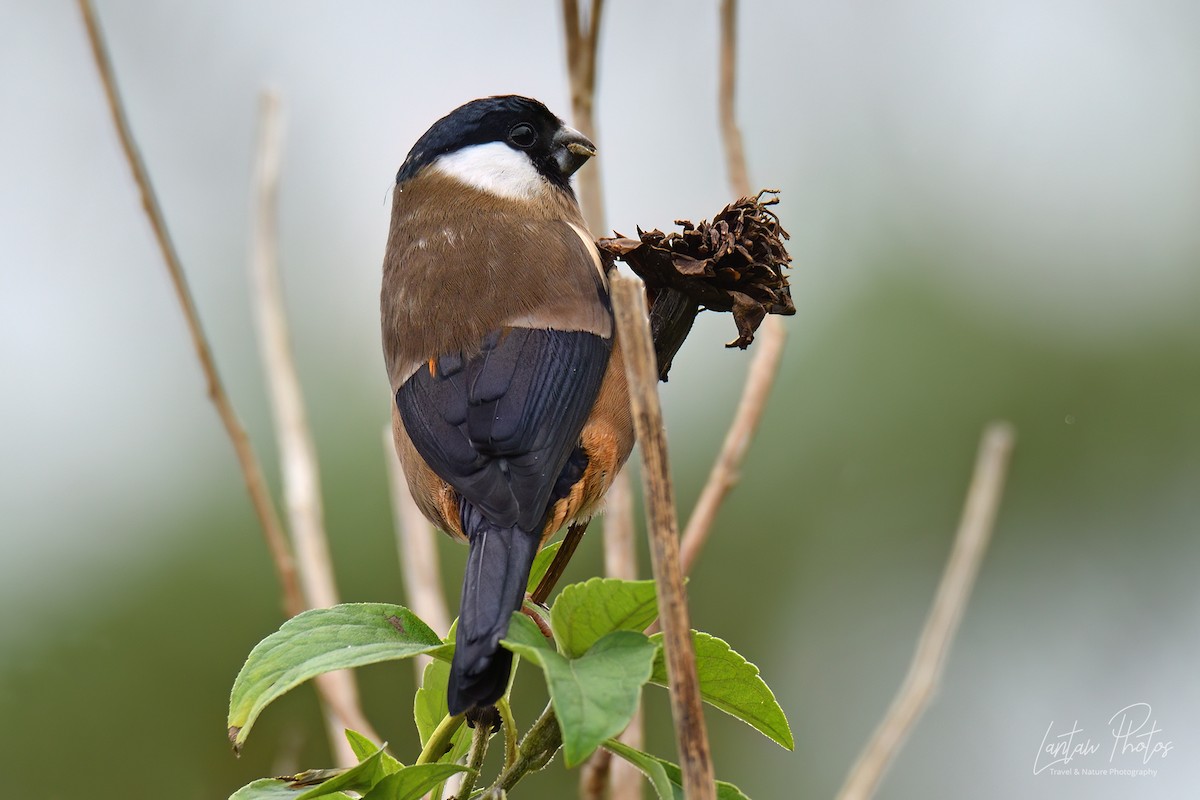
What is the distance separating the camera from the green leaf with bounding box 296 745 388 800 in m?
1.30

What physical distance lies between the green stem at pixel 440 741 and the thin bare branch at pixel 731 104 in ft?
4.83

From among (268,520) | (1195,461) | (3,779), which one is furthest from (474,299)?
(1195,461)

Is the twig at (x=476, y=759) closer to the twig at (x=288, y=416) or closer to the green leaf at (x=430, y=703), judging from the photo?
the green leaf at (x=430, y=703)

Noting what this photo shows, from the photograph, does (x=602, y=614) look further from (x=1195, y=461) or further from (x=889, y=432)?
(x=1195, y=461)

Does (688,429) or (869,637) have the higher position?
(688,429)

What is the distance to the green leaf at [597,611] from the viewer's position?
131cm

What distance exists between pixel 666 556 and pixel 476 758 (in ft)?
1.47

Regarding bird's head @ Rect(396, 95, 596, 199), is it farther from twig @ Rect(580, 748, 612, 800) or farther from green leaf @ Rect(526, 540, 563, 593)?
twig @ Rect(580, 748, 612, 800)

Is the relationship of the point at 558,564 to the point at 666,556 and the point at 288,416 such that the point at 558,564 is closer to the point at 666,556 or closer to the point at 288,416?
the point at 666,556

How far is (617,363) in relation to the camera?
7.56 ft

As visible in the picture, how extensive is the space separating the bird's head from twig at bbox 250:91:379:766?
14.0 inches

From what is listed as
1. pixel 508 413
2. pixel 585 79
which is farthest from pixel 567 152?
pixel 508 413

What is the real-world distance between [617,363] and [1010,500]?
19.0 feet

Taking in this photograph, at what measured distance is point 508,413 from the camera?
202 centimetres
